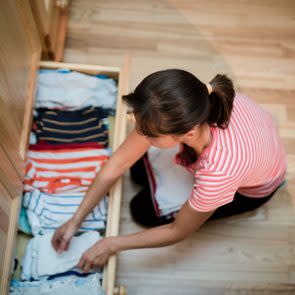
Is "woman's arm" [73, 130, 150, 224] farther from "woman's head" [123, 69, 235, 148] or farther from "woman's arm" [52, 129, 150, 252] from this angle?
"woman's head" [123, 69, 235, 148]

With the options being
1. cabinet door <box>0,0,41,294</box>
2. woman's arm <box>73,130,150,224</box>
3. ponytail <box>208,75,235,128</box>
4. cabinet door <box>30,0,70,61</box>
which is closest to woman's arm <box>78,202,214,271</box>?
woman's arm <box>73,130,150,224</box>

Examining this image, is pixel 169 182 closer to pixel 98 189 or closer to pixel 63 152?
pixel 98 189

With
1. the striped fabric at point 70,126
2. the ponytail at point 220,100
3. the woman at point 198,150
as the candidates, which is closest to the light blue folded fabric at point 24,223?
the woman at point 198,150

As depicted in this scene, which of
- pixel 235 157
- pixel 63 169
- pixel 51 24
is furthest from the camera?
pixel 51 24

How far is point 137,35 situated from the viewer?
5.08 ft

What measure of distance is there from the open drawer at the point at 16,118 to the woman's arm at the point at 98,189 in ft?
0.17

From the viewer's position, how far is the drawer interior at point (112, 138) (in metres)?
1.01

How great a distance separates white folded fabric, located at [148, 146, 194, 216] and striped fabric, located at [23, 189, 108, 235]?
17 centimetres

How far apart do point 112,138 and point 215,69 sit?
538 mm

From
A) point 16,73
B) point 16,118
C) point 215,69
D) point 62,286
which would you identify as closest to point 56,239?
point 62,286

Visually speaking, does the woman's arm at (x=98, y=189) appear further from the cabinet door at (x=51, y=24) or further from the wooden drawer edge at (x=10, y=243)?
the cabinet door at (x=51, y=24)

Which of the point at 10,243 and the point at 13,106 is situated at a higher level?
the point at 13,106

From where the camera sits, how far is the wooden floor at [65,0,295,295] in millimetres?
1219

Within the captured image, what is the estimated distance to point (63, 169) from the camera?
117cm
